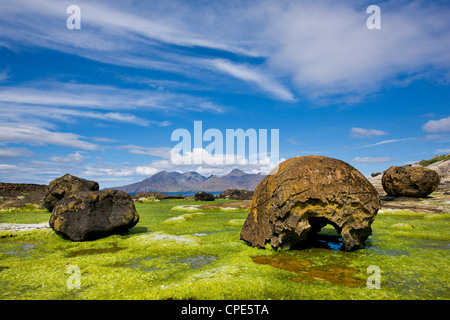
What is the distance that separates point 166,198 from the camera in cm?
6031

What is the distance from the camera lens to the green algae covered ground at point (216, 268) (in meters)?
7.25

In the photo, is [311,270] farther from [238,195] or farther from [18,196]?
[238,195]

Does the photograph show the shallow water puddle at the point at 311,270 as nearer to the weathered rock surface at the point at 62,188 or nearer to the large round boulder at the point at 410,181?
the weathered rock surface at the point at 62,188

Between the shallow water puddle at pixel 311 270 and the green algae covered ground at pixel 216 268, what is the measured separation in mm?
32

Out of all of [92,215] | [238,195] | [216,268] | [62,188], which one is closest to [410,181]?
[238,195]

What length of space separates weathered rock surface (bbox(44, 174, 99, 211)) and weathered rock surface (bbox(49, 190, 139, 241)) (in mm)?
13492

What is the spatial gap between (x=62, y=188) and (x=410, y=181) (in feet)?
139

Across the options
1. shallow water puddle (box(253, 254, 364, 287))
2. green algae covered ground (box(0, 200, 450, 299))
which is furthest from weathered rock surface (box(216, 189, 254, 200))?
shallow water puddle (box(253, 254, 364, 287))

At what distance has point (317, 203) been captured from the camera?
11594mm

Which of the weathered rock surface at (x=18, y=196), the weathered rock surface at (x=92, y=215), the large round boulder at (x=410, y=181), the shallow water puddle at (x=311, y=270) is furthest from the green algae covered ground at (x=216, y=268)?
the large round boulder at (x=410, y=181)

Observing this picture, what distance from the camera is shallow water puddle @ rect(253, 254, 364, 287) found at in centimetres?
813
